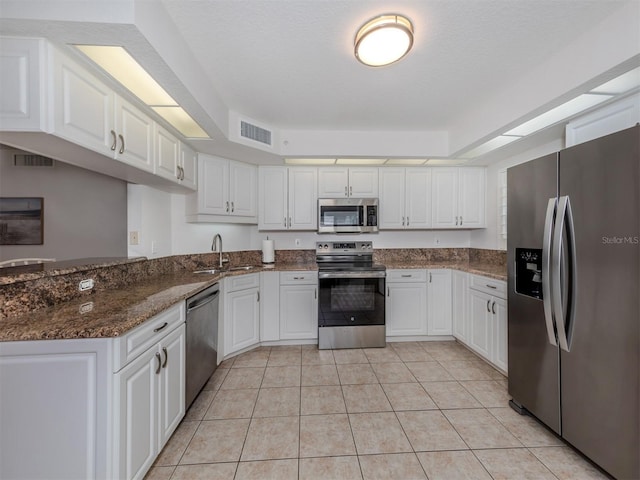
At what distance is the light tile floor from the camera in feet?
5.05

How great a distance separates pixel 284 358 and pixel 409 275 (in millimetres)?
1713

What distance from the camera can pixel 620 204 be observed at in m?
1.35

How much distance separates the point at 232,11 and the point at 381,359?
3.07m

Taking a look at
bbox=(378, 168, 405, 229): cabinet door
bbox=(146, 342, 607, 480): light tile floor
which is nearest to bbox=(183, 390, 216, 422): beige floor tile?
bbox=(146, 342, 607, 480): light tile floor

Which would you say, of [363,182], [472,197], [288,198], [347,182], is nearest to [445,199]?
[472,197]

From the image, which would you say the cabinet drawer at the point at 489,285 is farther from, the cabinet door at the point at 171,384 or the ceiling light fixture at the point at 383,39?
the cabinet door at the point at 171,384

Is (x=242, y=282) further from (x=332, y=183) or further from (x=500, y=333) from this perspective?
(x=500, y=333)

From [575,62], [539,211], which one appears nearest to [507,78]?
[575,62]

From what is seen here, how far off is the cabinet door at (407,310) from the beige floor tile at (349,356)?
48 cm

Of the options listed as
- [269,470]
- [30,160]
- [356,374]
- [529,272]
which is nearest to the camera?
[269,470]

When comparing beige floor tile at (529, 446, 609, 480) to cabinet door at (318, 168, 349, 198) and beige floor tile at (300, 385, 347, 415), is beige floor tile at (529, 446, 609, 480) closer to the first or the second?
beige floor tile at (300, 385, 347, 415)

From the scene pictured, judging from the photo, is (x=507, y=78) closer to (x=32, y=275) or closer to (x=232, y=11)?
(x=232, y=11)

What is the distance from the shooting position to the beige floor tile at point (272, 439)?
64.9 inches

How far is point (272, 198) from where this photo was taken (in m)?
3.48
